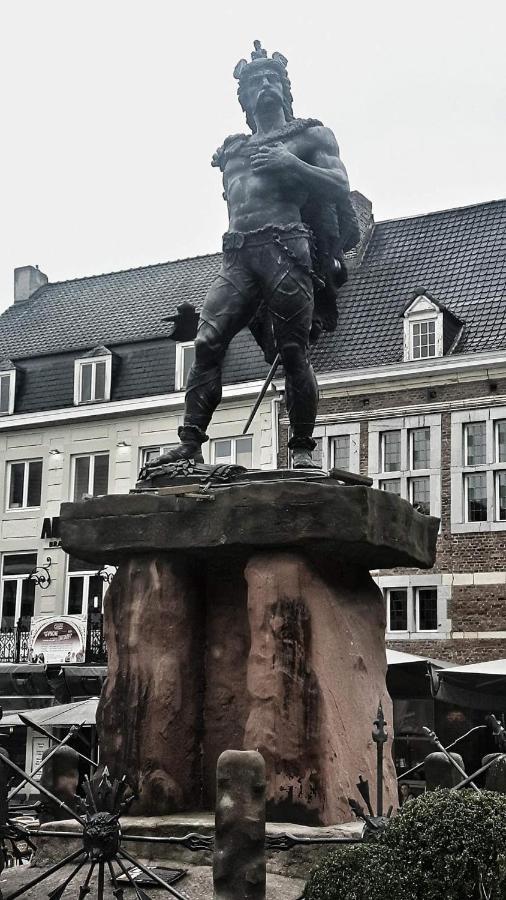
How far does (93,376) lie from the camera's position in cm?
3031

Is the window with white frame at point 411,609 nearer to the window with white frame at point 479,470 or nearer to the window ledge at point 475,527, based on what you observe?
the window ledge at point 475,527

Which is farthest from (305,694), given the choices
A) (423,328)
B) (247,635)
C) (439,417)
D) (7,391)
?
(7,391)

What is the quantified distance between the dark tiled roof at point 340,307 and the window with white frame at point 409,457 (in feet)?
4.72

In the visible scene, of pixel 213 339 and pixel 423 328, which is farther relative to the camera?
pixel 423 328

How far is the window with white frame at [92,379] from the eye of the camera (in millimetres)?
30094

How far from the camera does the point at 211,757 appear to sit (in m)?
7.29

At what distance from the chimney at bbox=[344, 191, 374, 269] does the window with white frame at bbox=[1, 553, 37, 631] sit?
962cm

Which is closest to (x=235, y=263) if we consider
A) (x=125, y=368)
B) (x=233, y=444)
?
(x=233, y=444)

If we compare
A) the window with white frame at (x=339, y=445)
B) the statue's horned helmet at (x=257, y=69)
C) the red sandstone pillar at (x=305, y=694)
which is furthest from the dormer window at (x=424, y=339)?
the red sandstone pillar at (x=305, y=694)

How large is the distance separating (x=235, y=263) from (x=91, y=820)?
12.7ft

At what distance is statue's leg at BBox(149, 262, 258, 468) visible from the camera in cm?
798

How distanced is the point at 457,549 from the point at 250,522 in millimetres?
18143

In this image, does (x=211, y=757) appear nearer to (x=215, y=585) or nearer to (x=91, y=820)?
(x=215, y=585)

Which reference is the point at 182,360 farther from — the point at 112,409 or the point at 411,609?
the point at 411,609
